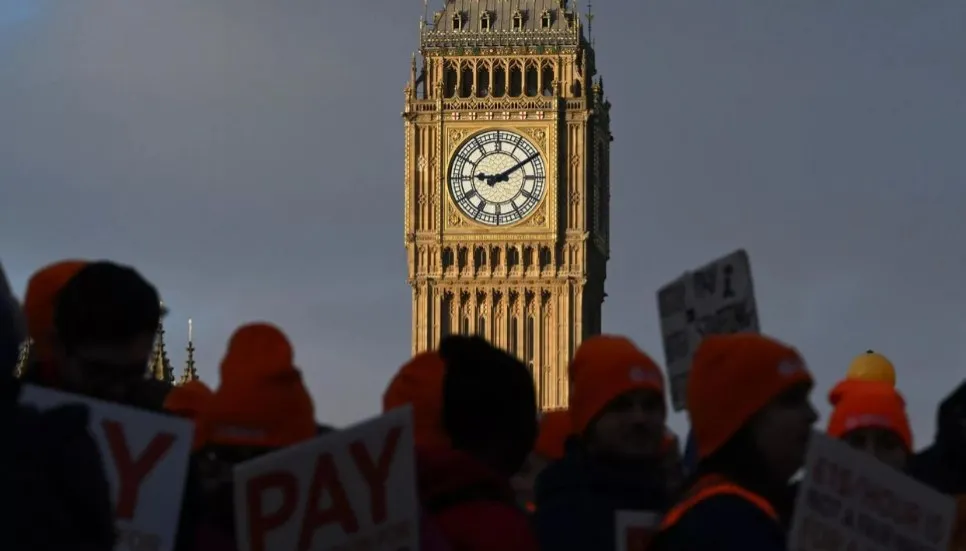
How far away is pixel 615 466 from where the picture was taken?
7.41m

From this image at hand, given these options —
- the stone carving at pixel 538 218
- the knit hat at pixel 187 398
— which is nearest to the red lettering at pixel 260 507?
the knit hat at pixel 187 398

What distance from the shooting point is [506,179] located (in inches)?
2394

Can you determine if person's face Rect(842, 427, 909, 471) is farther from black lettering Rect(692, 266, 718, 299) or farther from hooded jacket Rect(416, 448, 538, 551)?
hooded jacket Rect(416, 448, 538, 551)

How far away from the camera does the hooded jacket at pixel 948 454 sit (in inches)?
309

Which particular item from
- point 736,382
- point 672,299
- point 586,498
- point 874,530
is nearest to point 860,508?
point 874,530

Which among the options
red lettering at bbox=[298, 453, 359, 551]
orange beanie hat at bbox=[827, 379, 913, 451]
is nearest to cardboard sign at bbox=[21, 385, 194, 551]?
red lettering at bbox=[298, 453, 359, 551]

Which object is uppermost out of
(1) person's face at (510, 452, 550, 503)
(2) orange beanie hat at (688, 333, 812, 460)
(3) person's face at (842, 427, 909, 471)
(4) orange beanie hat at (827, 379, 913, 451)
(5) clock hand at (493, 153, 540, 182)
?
(5) clock hand at (493, 153, 540, 182)

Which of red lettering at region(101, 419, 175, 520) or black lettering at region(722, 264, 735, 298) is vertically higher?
black lettering at region(722, 264, 735, 298)

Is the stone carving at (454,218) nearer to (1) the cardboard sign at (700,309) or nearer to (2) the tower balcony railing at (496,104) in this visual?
(2) the tower balcony railing at (496,104)

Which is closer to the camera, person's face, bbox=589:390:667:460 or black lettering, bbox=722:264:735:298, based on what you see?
person's face, bbox=589:390:667:460

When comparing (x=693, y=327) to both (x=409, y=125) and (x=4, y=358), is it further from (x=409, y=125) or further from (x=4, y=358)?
(x=409, y=125)

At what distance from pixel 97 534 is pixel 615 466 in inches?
108

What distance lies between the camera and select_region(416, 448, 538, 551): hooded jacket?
6492mm

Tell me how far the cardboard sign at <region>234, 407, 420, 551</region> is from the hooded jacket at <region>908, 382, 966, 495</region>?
2.11 m
